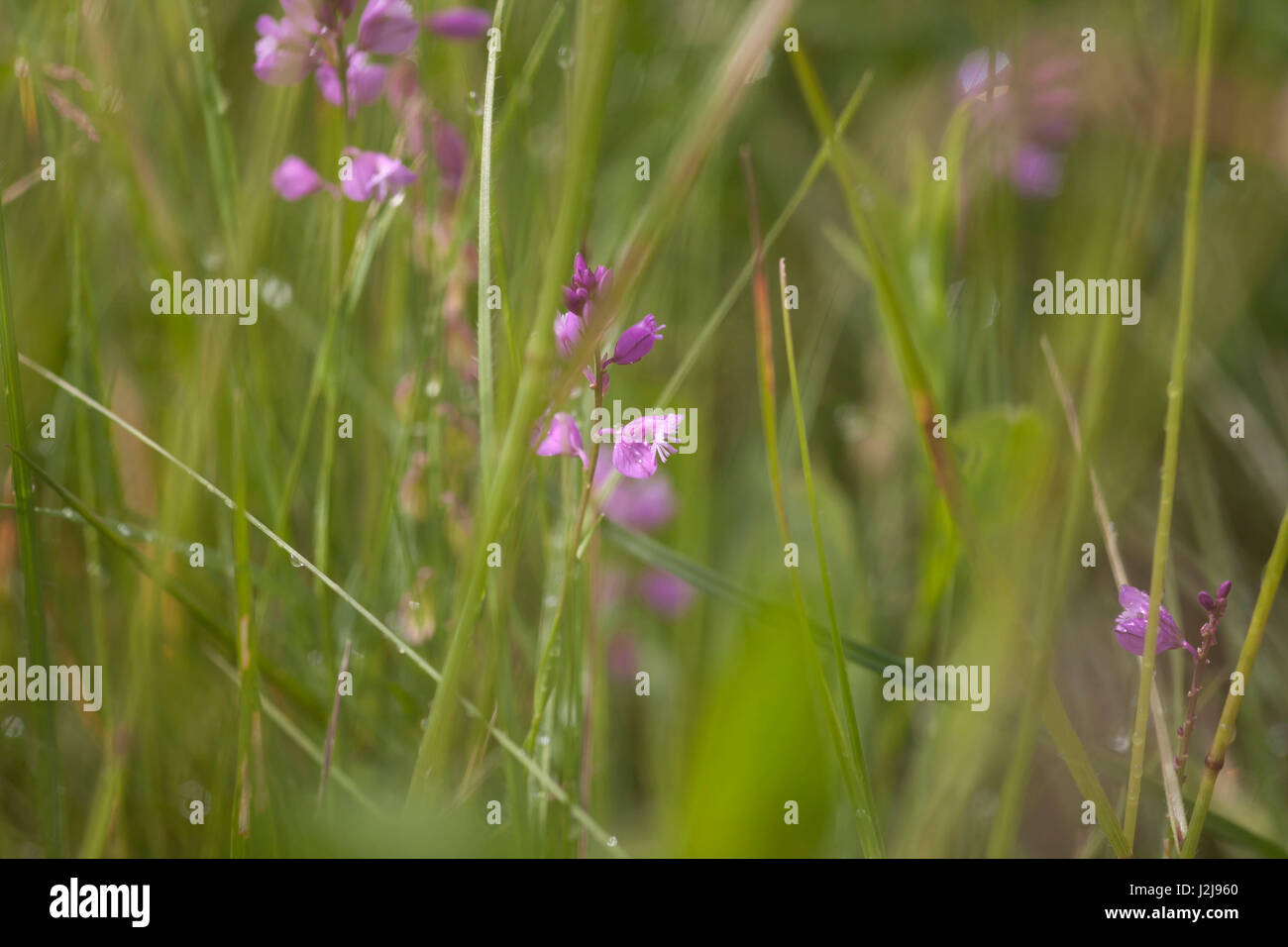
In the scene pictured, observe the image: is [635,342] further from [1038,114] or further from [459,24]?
[1038,114]

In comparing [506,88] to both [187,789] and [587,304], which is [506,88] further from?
[187,789]

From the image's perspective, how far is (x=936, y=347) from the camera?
1145 mm

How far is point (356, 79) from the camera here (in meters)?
0.94

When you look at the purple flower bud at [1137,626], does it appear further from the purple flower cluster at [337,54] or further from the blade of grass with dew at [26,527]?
the blade of grass with dew at [26,527]

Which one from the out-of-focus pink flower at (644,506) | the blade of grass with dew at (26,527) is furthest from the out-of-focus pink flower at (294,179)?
the out-of-focus pink flower at (644,506)

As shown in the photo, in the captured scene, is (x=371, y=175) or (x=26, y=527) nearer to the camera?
(x=26, y=527)

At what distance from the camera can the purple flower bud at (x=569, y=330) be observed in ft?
2.26

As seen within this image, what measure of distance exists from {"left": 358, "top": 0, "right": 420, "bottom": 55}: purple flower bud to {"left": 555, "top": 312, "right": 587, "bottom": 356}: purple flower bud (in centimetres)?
37

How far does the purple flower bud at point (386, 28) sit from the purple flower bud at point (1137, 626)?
2.57ft

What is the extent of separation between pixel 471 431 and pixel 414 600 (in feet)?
0.64

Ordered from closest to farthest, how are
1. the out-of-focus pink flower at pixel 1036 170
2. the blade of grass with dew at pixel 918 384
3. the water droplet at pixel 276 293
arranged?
the blade of grass with dew at pixel 918 384 < the water droplet at pixel 276 293 < the out-of-focus pink flower at pixel 1036 170

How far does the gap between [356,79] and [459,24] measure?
12 cm

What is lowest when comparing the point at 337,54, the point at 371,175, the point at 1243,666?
the point at 1243,666

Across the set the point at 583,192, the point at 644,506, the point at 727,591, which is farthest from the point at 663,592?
the point at 583,192
